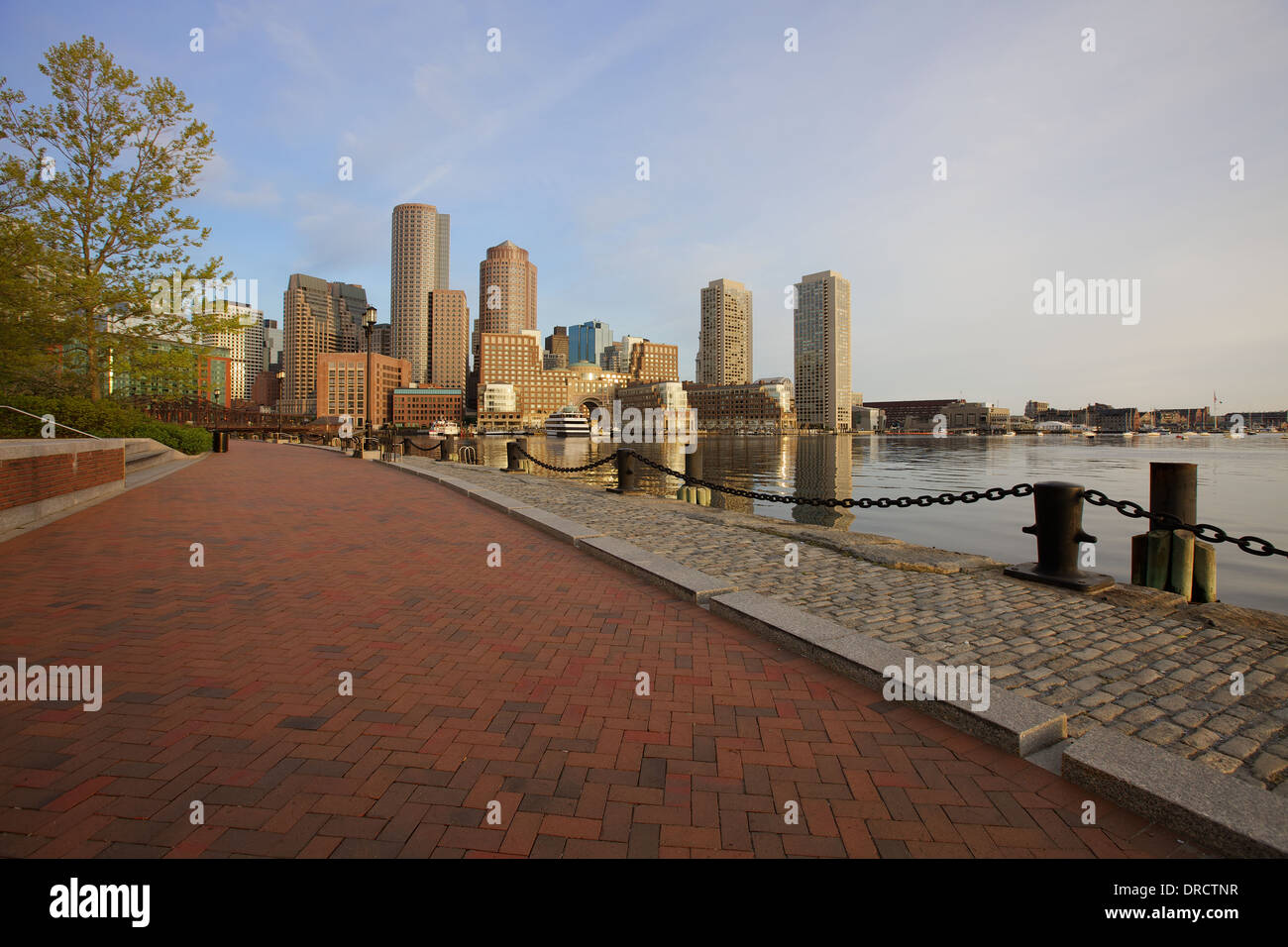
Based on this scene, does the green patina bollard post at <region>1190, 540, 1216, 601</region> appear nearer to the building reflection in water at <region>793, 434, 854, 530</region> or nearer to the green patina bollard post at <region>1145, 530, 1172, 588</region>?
the green patina bollard post at <region>1145, 530, 1172, 588</region>

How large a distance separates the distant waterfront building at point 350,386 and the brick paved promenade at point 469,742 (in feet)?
494

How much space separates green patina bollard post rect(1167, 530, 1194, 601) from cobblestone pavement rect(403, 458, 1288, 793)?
93cm

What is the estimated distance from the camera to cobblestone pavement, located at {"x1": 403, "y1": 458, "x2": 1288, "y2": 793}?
10.8 feet

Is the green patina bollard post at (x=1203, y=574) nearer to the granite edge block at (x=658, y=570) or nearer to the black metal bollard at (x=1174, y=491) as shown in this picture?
the black metal bollard at (x=1174, y=491)

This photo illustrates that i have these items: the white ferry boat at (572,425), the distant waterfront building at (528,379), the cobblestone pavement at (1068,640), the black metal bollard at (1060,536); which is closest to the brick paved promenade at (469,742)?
the cobblestone pavement at (1068,640)

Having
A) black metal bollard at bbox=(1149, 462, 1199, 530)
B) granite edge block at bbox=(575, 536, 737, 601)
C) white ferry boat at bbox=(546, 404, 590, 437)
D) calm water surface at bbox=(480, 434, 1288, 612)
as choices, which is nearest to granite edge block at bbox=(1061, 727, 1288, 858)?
granite edge block at bbox=(575, 536, 737, 601)

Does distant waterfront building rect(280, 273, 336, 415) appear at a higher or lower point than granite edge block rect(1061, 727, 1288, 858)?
higher

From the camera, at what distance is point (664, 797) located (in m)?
2.72

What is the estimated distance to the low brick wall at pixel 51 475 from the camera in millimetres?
8617

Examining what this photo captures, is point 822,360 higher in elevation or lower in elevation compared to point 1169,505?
higher

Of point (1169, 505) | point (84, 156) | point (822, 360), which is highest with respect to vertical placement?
point (822, 360)
